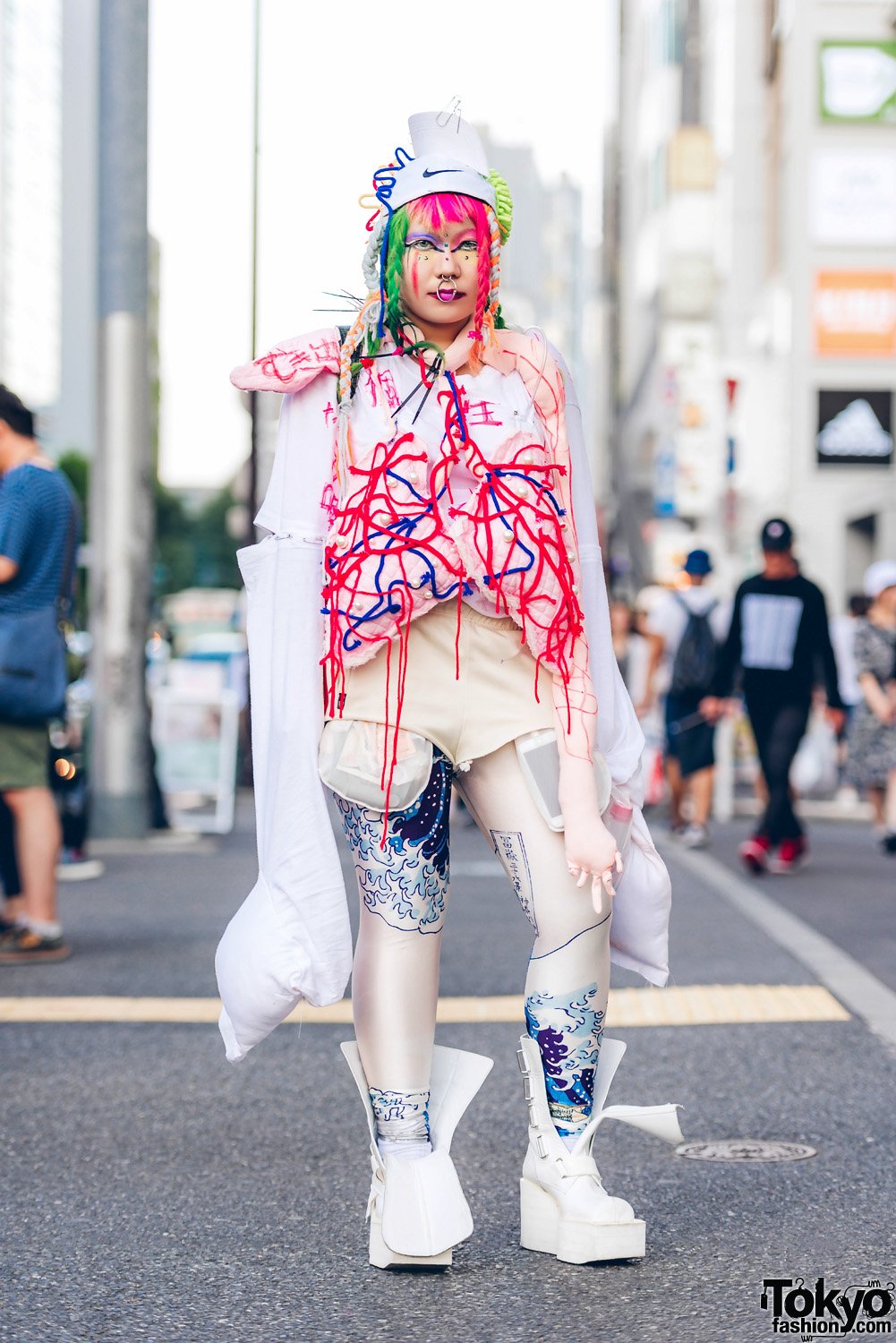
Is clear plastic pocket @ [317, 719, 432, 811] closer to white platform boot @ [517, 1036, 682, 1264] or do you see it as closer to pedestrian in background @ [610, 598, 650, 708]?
white platform boot @ [517, 1036, 682, 1264]

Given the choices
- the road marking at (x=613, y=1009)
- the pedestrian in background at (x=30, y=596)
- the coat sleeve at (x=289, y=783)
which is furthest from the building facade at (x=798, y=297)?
the coat sleeve at (x=289, y=783)

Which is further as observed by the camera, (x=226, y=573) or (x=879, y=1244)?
(x=226, y=573)

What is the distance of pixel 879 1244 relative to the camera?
3.38 m

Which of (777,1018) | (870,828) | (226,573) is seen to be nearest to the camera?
(777,1018)

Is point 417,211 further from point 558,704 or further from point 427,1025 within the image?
point 427,1025

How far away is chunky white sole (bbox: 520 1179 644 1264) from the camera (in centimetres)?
325

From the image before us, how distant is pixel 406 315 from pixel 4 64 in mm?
134228

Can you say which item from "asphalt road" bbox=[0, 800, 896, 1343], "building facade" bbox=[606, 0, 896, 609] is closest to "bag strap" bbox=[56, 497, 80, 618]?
"asphalt road" bbox=[0, 800, 896, 1343]

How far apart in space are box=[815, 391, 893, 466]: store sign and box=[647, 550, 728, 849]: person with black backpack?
15.0m

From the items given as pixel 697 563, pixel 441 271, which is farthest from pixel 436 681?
pixel 697 563

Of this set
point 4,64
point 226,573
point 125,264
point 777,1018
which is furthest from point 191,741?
point 4,64

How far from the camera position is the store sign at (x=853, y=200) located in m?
26.6

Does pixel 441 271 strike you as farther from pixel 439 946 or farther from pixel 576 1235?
pixel 576 1235

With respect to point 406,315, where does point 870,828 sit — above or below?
below
